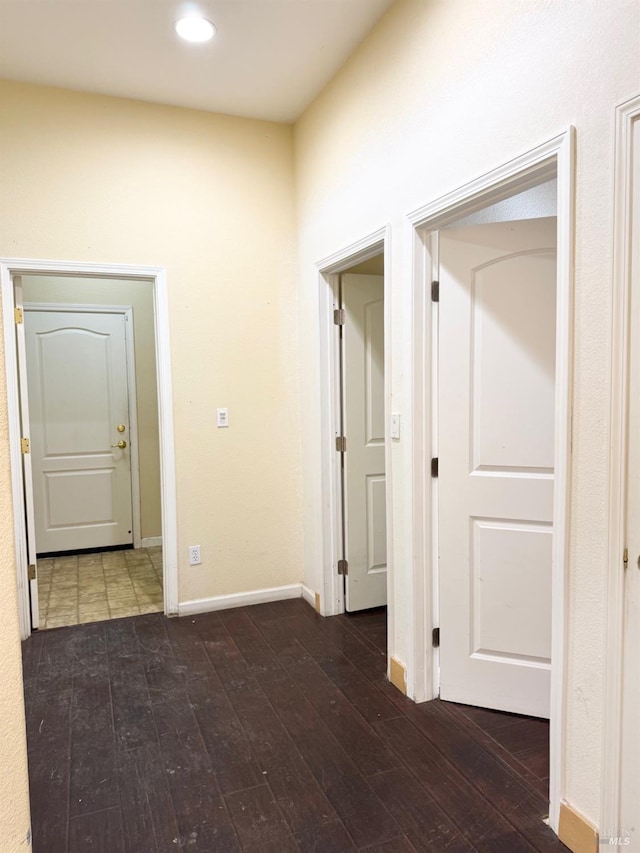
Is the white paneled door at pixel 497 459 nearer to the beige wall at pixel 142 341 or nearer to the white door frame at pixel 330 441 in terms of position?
the white door frame at pixel 330 441

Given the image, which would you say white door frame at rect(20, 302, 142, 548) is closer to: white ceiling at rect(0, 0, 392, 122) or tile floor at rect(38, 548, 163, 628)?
tile floor at rect(38, 548, 163, 628)

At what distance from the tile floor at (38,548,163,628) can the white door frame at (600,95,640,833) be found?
281 cm

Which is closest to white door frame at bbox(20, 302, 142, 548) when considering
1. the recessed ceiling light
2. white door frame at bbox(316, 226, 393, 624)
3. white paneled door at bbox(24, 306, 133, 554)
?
white paneled door at bbox(24, 306, 133, 554)

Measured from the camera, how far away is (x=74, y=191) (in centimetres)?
314

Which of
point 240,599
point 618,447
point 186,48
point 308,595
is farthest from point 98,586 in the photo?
point 618,447

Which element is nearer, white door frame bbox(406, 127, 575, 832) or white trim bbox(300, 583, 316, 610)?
white door frame bbox(406, 127, 575, 832)

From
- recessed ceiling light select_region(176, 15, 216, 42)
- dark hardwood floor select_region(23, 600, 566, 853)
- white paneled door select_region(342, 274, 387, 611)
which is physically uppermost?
recessed ceiling light select_region(176, 15, 216, 42)

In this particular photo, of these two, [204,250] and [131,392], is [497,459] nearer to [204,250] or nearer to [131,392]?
[204,250]

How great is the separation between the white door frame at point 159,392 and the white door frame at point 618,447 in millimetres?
2535

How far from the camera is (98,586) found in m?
4.14

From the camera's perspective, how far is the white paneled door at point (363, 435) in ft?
11.2

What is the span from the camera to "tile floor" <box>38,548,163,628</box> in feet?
11.9

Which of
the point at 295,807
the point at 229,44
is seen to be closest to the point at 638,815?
the point at 295,807

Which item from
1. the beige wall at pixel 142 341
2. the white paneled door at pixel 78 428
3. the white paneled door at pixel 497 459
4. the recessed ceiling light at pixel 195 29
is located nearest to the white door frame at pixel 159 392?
the recessed ceiling light at pixel 195 29
